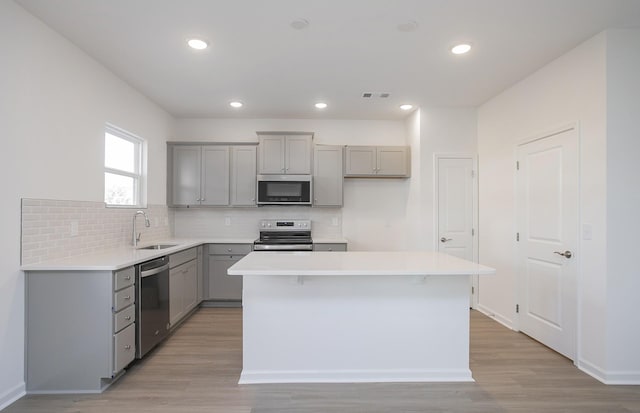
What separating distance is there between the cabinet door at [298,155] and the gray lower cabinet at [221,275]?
4.04 ft

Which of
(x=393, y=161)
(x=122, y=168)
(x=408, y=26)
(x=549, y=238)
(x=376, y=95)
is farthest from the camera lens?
(x=393, y=161)

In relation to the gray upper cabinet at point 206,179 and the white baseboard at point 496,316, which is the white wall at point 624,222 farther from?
the gray upper cabinet at point 206,179

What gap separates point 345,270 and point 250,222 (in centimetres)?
307

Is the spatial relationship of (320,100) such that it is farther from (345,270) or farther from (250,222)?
(345,270)

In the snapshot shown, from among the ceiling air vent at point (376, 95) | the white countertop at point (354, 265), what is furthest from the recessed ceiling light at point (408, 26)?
the white countertop at point (354, 265)

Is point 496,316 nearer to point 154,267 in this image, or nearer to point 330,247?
point 330,247

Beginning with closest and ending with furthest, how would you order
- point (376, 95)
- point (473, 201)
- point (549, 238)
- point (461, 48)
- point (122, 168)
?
point (461, 48), point (549, 238), point (122, 168), point (376, 95), point (473, 201)

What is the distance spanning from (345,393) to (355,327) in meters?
0.45

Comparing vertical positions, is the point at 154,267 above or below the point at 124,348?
above

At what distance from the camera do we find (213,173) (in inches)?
184

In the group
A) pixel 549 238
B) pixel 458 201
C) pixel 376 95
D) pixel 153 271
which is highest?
pixel 376 95

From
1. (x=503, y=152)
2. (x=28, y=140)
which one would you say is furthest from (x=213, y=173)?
(x=503, y=152)

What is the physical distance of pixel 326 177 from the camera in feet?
15.5

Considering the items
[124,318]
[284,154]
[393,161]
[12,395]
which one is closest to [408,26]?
[393,161]
